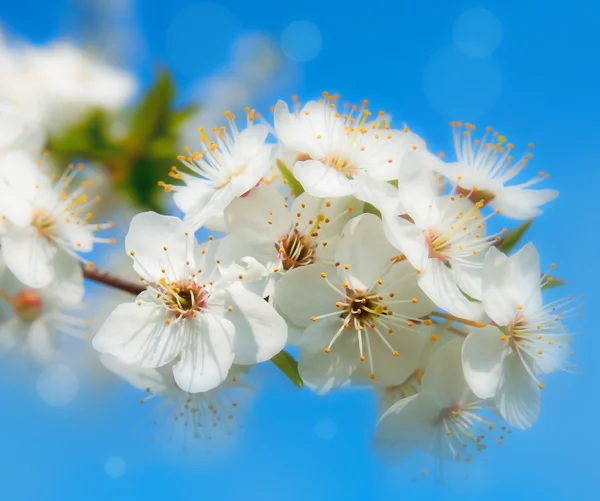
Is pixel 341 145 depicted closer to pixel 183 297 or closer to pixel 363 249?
pixel 363 249

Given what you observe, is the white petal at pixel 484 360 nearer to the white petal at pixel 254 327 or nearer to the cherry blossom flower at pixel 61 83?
the white petal at pixel 254 327

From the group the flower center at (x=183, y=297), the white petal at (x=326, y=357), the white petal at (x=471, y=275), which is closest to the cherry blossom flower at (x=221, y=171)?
the flower center at (x=183, y=297)

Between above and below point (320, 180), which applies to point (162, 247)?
below

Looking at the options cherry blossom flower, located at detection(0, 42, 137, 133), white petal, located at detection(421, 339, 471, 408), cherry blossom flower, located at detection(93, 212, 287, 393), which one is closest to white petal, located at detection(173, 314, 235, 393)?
cherry blossom flower, located at detection(93, 212, 287, 393)

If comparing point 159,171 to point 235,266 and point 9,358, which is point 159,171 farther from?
point 235,266

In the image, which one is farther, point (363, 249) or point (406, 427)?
point (406, 427)

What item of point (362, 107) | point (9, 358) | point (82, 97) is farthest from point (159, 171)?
point (362, 107)

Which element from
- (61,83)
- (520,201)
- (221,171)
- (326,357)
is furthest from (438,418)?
(61,83)
